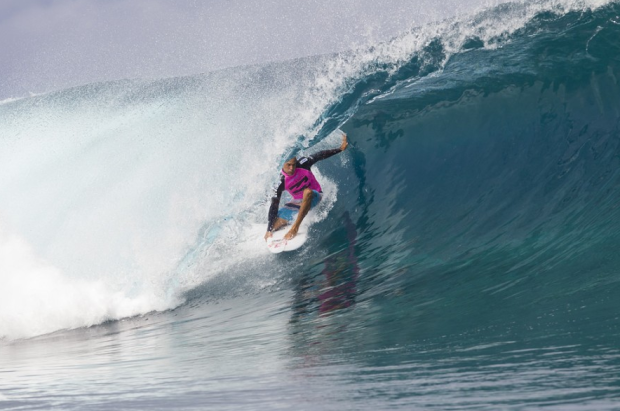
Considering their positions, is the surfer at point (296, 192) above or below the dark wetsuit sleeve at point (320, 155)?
below

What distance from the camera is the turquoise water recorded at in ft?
12.8

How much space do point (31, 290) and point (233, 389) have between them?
616 cm

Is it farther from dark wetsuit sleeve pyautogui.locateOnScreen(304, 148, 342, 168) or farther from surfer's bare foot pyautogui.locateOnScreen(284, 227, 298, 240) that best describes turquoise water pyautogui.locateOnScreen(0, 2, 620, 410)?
dark wetsuit sleeve pyautogui.locateOnScreen(304, 148, 342, 168)

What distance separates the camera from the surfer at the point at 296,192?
28.2 feet

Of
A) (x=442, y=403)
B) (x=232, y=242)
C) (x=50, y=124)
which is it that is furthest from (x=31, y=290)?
(x=50, y=124)

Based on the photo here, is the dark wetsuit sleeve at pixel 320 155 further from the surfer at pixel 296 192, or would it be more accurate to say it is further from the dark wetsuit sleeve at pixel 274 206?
the dark wetsuit sleeve at pixel 274 206

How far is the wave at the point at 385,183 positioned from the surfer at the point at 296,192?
0.45 metres

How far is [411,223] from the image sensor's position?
8344 mm

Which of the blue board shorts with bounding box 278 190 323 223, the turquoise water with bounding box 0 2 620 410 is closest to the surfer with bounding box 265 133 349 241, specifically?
the blue board shorts with bounding box 278 190 323 223

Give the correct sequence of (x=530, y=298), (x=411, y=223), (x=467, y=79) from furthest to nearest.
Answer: (x=467, y=79), (x=411, y=223), (x=530, y=298)

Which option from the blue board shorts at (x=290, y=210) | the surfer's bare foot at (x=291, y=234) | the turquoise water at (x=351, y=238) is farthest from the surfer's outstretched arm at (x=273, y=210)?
the turquoise water at (x=351, y=238)

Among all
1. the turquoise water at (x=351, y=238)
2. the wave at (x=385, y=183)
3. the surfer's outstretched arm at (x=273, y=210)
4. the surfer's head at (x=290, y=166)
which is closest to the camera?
the turquoise water at (x=351, y=238)

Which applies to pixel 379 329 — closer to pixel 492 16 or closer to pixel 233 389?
pixel 233 389

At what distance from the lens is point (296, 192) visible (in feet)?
28.7
